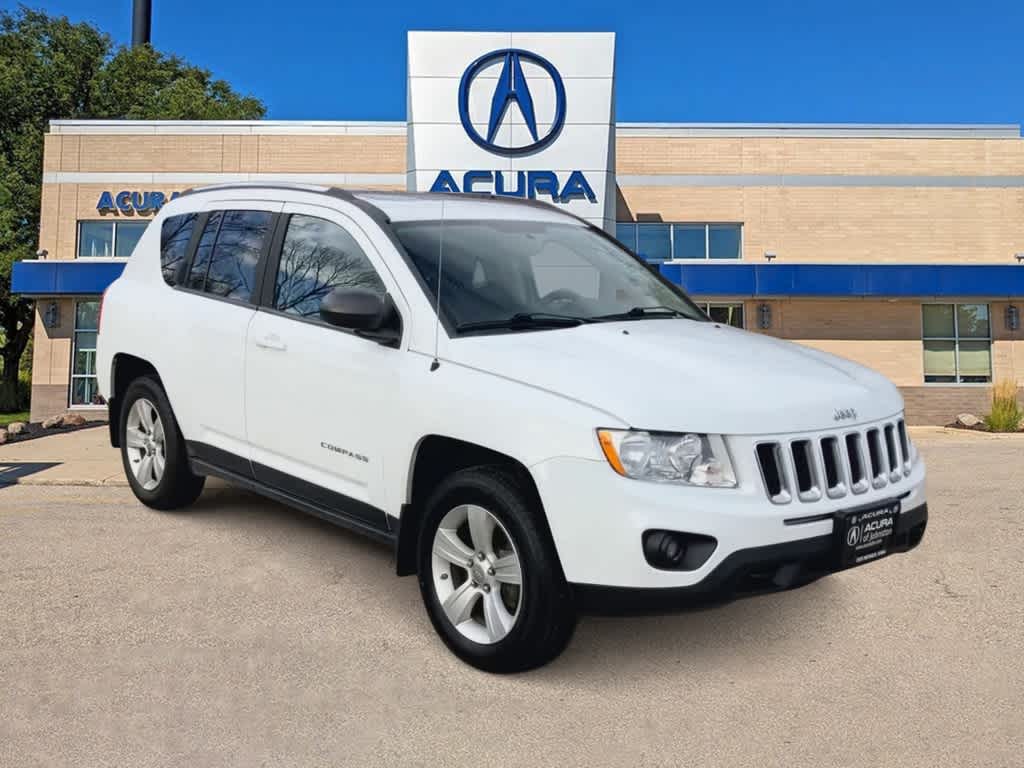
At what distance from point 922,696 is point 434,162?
14.7 metres

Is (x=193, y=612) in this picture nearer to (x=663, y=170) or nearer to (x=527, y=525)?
(x=527, y=525)

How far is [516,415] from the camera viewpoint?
3.38 metres

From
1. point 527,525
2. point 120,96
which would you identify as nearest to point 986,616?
point 527,525

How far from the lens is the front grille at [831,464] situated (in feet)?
10.8

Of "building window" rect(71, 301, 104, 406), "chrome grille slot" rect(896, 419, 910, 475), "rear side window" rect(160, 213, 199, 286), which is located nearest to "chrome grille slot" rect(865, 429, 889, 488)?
"chrome grille slot" rect(896, 419, 910, 475)

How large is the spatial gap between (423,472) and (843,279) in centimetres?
1938

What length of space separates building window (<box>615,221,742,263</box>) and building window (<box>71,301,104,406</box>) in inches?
531

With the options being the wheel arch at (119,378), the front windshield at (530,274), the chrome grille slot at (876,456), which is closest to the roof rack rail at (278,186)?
the front windshield at (530,274)

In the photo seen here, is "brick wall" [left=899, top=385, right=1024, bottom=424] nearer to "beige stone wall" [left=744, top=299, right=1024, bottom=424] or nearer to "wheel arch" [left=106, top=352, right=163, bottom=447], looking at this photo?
"beige stone wall" [left=744, top=299, right=1024, bottom=424]

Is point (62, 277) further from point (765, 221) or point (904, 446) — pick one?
point (904, 446)

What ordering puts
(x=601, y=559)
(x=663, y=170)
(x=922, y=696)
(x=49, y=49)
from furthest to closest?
(x=49, y=49) < (x=663, y=170) < (x=922, y=696) < (x=601, y=559)

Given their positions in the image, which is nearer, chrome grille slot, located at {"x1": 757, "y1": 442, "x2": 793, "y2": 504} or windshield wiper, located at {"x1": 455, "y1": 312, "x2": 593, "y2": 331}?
chrome grille slot, located at {"x1": 757, "y1": 442, "x2": 793, "y2": 504}

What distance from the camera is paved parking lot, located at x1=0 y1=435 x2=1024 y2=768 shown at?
118 inches

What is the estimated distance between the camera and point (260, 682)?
138 inches
